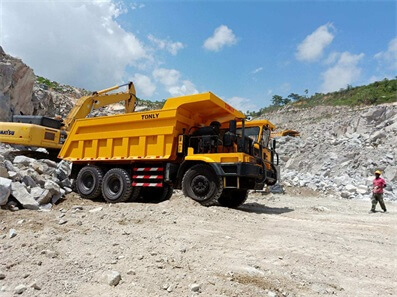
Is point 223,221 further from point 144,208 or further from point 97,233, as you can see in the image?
point 97,233

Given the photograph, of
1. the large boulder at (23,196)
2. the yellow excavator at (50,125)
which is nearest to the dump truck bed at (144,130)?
the yellow excavator at (50,125)

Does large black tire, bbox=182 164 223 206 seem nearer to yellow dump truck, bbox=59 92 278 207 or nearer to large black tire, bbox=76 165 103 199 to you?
yellow dump truck, bbox=59 92 278 207

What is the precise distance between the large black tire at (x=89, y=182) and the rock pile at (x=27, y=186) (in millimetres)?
381

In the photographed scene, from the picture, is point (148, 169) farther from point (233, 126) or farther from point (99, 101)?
point (99, 101)

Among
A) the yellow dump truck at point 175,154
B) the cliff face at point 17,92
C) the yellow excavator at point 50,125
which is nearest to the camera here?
the yellow dump truck at point 175,154

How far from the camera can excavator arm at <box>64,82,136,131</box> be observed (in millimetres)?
11609

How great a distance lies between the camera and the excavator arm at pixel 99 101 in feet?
38.1

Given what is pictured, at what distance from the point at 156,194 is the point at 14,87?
1250 cm

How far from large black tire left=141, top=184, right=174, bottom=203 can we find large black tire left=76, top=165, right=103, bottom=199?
4.04ft

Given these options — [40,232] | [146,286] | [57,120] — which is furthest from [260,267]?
[57,120]

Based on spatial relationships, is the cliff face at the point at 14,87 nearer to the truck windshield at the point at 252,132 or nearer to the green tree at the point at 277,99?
the truck windshield at the point at 252,132

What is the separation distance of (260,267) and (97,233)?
7.29 feet

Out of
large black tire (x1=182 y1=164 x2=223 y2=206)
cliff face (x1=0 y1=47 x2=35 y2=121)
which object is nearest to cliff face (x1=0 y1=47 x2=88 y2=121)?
cliff face (x1=0 y1=47 x2=35 y2=121)

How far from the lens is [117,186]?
807cm
